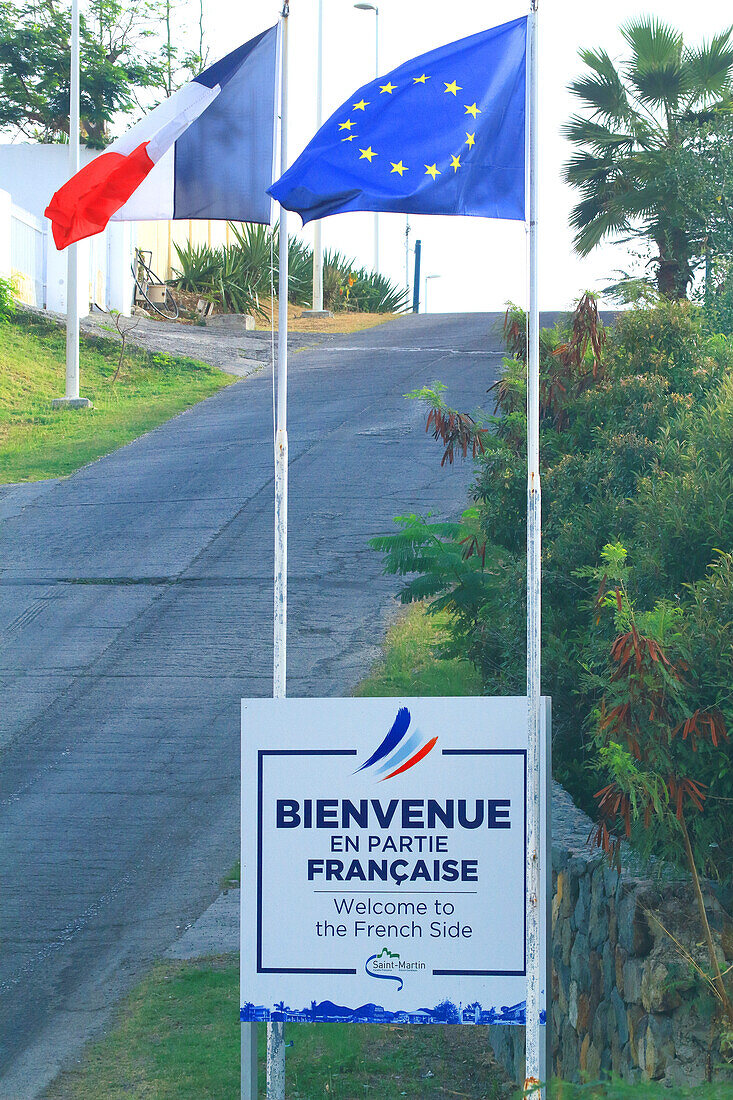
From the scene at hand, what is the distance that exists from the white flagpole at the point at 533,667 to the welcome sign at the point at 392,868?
6cm

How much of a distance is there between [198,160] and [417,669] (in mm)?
7718

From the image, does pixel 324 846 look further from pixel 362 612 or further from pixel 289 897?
pixel 362 612

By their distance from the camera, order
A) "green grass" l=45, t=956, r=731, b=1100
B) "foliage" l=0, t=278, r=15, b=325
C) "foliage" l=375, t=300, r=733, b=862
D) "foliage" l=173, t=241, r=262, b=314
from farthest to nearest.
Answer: "foliage" l=173, t=241, r=262, b=314, "foliage" l=0, t=278, r=15, b=325, "green grass" l=45, t=956, r=731, b=1100, "foliage" l=375, t=300, r=733, b=862

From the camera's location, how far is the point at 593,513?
28.1 ft

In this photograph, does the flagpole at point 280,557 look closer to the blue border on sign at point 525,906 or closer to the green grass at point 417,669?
the blue border on sign at point 525,906

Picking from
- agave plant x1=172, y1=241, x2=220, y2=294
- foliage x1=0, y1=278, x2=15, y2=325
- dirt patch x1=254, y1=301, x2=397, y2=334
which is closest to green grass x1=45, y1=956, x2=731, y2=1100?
foliage x1=0, y1=278, x2=15, y2=325

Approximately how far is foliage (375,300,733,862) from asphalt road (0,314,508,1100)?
2.77 metres

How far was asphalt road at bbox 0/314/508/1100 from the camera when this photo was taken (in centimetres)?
873

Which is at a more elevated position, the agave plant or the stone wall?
the agave plant

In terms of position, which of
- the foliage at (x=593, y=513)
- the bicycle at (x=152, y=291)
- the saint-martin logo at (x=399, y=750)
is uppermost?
the bicycle at (x=152, y=291)

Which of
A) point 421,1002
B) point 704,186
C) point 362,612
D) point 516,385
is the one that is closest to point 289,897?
point 421,1002

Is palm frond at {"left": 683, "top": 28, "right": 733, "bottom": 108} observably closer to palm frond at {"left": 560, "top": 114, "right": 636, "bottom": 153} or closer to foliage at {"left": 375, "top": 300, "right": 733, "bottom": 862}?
palm frond at {"left": 560, "top": 114, "right": 636, "bottom": 153}

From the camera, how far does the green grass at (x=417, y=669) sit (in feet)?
42.0

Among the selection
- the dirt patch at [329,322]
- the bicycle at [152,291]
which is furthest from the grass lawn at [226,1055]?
the bicycle at [152,291]
